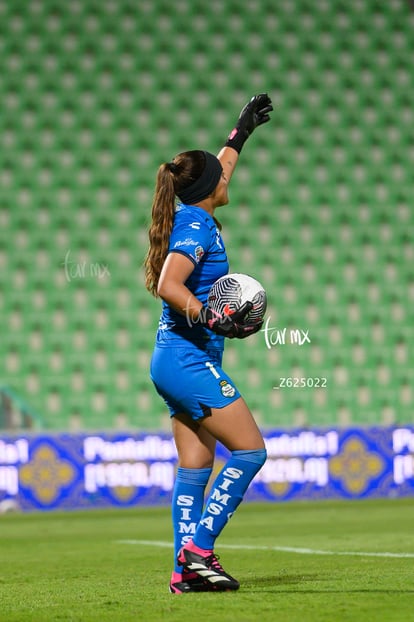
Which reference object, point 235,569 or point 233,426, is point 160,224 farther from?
point 235,569

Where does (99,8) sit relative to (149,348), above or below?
above

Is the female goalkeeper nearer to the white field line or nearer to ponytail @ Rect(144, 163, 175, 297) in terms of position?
ponytail @ Rect(144, 163, 175, 297)

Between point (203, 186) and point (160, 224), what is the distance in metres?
0.20

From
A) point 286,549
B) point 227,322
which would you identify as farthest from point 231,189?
point 227,322

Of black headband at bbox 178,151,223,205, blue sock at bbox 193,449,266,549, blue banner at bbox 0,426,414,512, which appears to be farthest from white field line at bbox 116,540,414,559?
blue banner at bbox 0,426,414,512

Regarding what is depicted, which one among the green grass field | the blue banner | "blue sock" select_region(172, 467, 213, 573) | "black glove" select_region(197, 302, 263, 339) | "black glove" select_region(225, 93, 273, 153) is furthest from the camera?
the blue banner

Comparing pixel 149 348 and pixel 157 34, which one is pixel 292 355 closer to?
pixel 149 348

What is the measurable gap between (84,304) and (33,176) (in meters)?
1.62

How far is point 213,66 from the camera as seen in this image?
13.9 m

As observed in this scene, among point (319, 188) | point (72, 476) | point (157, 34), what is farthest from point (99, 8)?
point (72, 476)

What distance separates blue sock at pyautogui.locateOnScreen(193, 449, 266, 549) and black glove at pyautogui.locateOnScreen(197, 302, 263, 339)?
1.14ft

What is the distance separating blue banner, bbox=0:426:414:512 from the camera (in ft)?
32.3

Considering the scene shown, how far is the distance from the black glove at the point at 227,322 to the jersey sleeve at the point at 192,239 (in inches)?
6.1

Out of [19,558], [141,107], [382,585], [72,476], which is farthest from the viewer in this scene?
[141,107]
